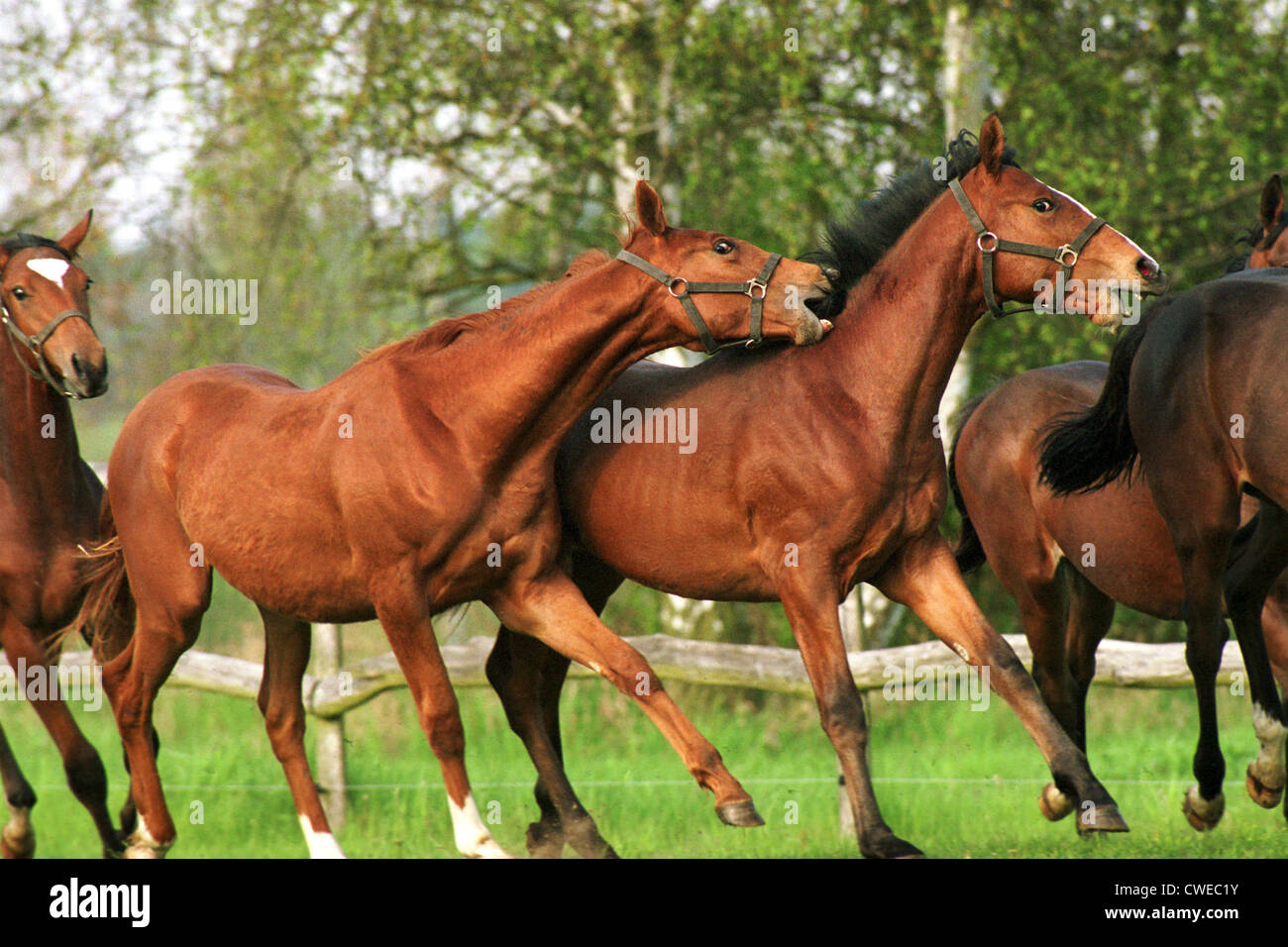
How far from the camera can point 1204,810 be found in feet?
17.7

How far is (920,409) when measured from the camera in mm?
4742

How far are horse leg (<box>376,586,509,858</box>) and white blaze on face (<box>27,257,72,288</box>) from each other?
2361 millimetres

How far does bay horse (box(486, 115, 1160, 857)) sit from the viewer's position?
180 inches

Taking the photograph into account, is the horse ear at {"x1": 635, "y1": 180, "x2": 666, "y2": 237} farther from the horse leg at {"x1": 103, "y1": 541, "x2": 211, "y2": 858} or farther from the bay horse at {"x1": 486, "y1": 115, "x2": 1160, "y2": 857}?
the horse leg at {"x1": 103, "y1": 541, "x2": 211, "y2": 858}

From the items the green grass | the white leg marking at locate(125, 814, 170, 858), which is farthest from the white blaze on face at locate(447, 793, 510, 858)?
the white leg marking at locate(125, 814, 170, 858)

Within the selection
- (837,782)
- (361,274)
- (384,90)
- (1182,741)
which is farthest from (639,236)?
(361,274)

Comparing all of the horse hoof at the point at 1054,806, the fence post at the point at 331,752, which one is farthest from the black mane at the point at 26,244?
the horse hoof at the point at 1054,806

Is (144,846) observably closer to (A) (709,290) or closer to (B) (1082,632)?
(A) (709,290)

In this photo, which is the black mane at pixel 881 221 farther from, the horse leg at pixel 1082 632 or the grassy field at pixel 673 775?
the grassy field at pixel 673 775

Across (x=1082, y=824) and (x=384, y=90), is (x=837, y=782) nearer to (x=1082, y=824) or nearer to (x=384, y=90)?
(x=1082, y=824)

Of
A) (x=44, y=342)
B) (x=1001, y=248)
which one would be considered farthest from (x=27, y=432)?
(x=1001, y=248)

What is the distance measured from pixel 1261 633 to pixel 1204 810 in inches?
29.5
